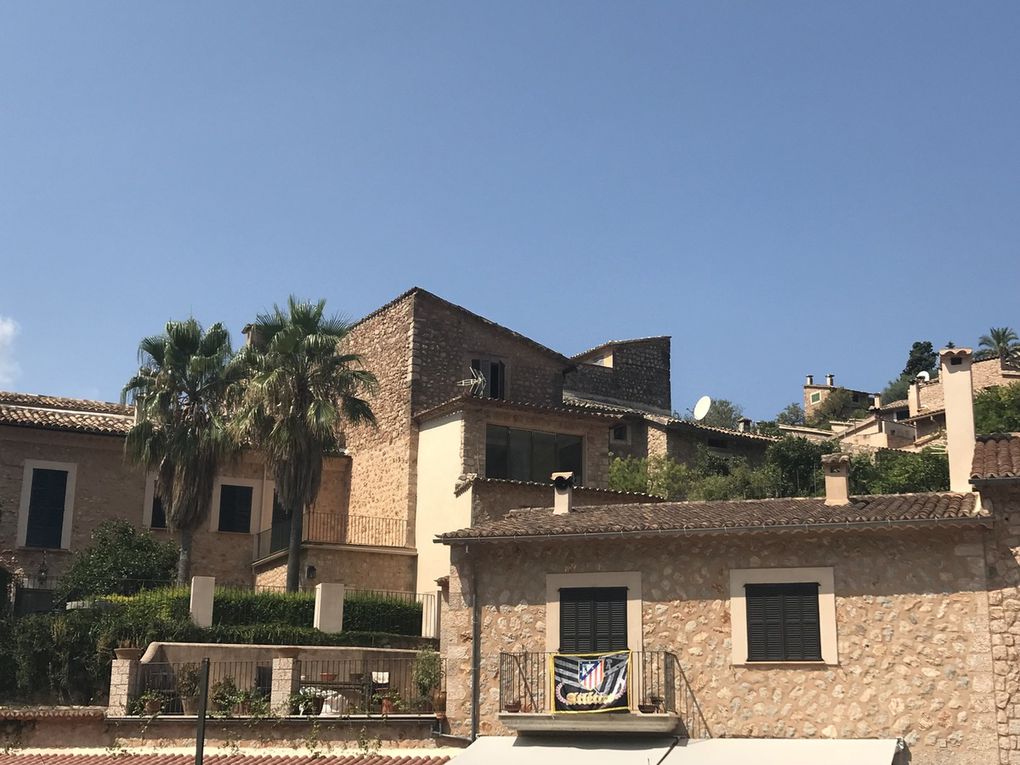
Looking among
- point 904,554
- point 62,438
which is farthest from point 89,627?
point 904,554

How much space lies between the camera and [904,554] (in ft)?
70.1

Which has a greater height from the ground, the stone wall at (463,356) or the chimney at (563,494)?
the stone wall at (463,356)

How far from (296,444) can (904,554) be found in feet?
57.5

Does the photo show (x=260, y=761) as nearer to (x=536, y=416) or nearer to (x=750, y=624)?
(x=750, y=624)

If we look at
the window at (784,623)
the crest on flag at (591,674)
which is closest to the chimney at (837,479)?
the window at (784,623)

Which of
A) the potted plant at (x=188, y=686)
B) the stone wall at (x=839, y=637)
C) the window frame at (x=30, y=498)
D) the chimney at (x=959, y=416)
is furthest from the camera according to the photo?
the window frame at (x=30, y=498)

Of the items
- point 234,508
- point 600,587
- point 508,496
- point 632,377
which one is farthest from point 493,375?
point 600,587

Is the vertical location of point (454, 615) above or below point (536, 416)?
below

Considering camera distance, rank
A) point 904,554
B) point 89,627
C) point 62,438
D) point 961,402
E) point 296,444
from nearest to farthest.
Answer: point 904,554 → point 961,402 → point 89,627 → point 296,444 → point 62,438

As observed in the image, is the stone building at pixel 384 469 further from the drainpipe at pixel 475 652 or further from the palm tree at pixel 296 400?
the drainpipe at pixel 475 652

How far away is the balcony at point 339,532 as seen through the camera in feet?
120

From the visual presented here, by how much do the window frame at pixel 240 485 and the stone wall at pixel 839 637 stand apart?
16.0 m

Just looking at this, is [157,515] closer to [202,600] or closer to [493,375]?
[202,600]

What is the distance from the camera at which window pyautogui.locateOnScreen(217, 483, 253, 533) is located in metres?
38.1
